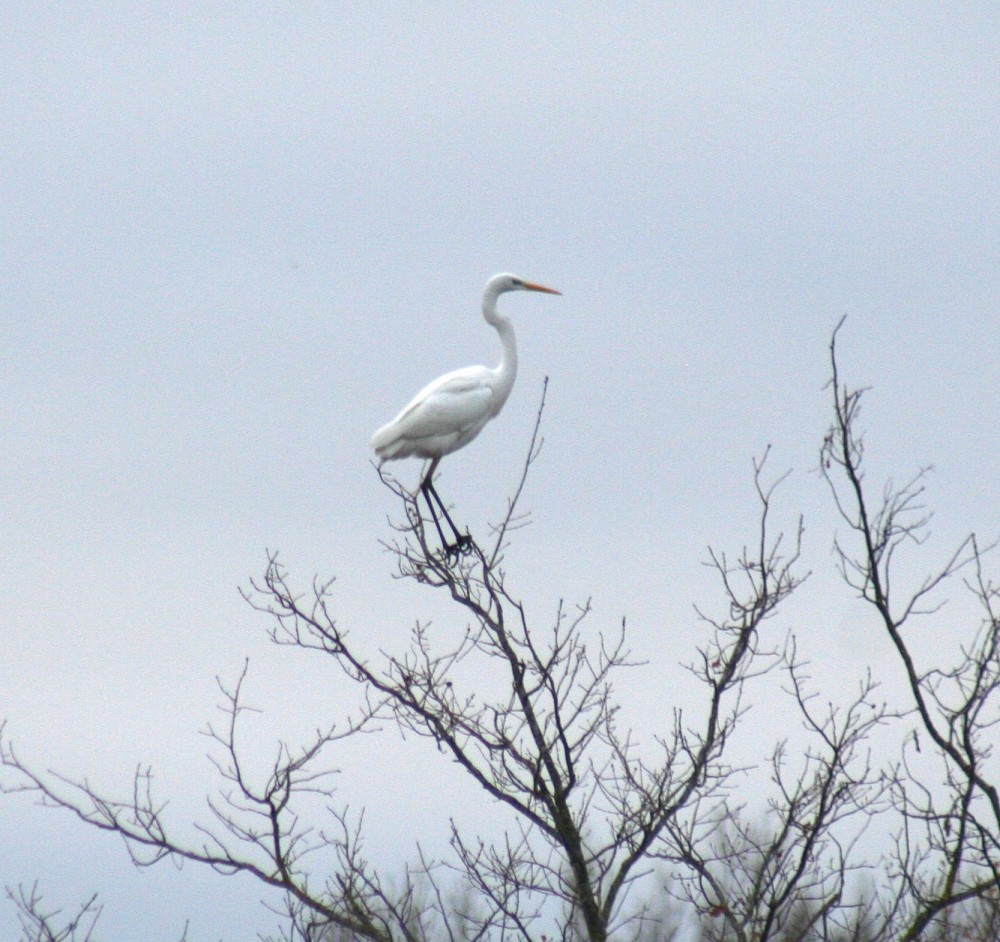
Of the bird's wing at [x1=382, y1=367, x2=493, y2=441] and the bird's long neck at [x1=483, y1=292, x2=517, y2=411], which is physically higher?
the bird's long neck at [x1=483, y1=292, x2=517, y2=411]

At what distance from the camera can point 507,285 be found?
14.1 m

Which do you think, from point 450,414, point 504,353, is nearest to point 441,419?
point 450,414

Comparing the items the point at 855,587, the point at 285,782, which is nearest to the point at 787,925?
the point at 855,587

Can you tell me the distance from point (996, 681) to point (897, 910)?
1.23 metres

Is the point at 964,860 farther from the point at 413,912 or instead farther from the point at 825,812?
the point at 413,912

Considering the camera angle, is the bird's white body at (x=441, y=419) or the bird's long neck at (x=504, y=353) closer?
the bird's white body at (x=441, y=419)

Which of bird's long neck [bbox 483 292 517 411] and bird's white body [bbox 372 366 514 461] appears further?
bird's long neck [bbox 483 292 517 411]

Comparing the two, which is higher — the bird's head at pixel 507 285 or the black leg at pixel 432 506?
the bird's head at pixel 507 285

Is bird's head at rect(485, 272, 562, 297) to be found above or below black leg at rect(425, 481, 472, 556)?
above

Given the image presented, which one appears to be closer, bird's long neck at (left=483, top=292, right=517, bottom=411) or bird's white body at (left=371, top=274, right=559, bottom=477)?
bird's white body at (left=371, top=274, right=559, bottom=477)

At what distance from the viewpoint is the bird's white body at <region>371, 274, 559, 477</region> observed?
Answer: 1283 cm

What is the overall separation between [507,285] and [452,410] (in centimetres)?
172

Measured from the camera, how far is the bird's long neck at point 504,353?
13.7 metres

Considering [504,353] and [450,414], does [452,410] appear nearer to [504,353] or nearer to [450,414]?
[450,414]
